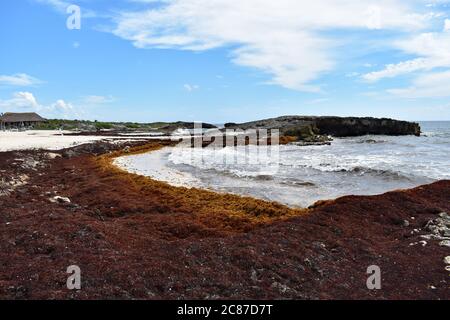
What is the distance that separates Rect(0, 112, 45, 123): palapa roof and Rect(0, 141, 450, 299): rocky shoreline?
8764 centimetres

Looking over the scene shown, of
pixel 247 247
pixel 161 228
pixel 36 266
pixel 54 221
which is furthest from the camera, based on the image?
pixel 161 228

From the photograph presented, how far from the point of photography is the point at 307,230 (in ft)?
35.9

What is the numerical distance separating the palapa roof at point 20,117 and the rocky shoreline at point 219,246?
288ft

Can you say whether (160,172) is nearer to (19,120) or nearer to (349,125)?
(349,125)

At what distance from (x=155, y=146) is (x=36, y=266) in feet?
131

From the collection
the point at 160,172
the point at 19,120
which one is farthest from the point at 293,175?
the point at 19,120

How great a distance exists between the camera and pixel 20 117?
9681 centimetres

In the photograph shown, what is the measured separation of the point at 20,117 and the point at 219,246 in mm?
101768

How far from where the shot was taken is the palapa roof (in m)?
92.3

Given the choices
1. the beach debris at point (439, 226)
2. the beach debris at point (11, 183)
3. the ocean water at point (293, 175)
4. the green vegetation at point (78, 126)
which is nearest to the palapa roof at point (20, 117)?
the green vegetation at point (78, 126)

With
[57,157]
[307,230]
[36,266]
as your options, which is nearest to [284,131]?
[57,157]

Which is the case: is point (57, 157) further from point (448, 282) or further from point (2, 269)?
point (448, 282)

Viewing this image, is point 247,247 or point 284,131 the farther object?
point 284,131

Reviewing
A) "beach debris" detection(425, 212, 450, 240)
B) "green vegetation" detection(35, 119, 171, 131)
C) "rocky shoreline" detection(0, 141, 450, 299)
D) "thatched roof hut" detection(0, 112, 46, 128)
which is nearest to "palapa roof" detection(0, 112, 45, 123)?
"thatched roof hut" detection(0, 112, 46, 128)
